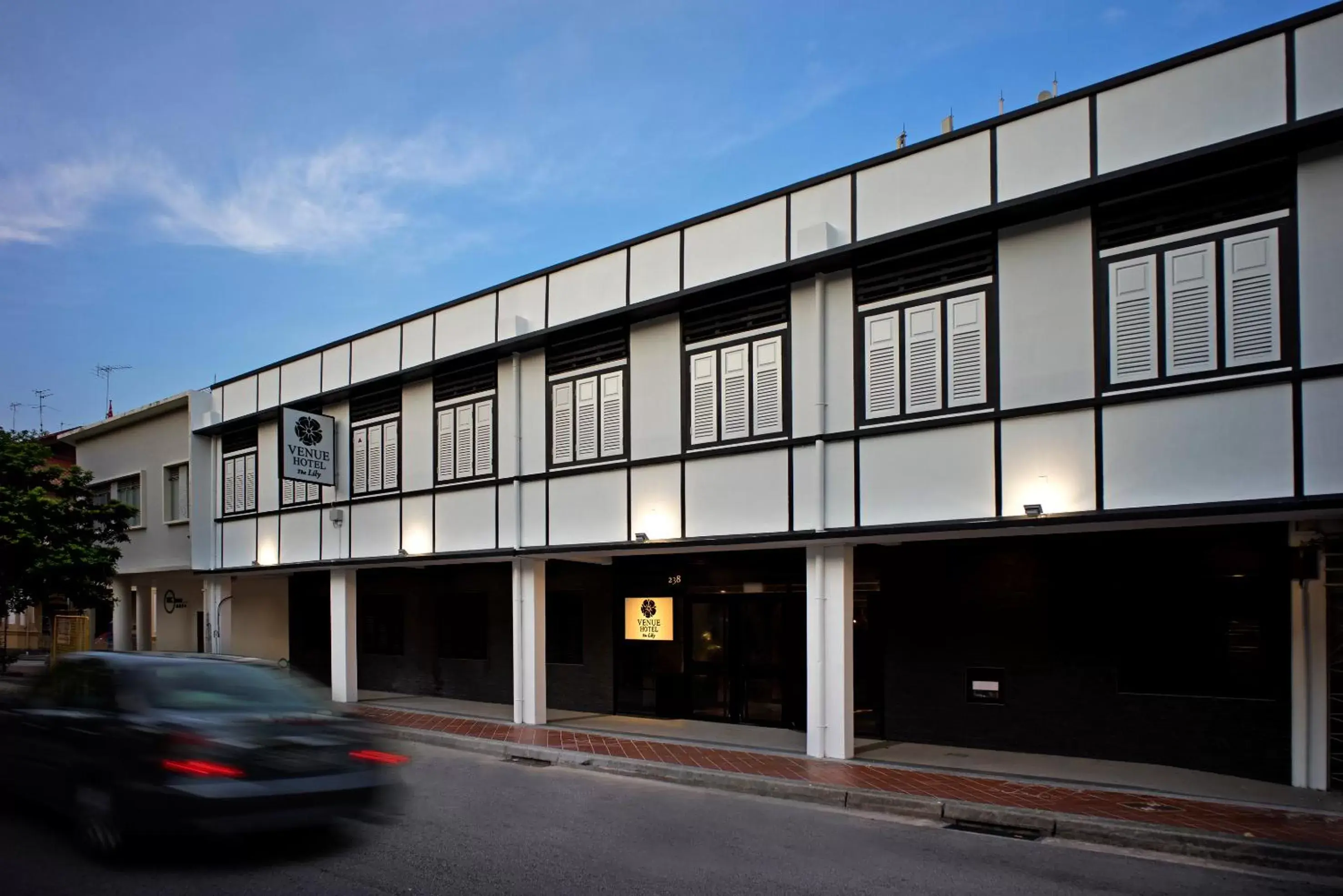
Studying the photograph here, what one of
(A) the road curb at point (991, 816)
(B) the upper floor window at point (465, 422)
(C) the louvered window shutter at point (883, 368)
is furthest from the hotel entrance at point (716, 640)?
(C) the louvered window shutter at point (883, 368)

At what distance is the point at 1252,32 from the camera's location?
31.5 feet

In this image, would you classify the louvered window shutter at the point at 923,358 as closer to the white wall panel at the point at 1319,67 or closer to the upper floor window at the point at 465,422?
the white wall panel at the point at 1319,67

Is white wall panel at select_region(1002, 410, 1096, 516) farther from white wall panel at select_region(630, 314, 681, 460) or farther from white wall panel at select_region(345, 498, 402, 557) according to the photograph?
white wall panel at select_region(345, 498, 402, 557)

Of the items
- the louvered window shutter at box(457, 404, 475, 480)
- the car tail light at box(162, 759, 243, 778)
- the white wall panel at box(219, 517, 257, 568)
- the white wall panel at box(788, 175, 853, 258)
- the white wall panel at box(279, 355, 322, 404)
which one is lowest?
the car tail light at box(162, 759, 243, 778)

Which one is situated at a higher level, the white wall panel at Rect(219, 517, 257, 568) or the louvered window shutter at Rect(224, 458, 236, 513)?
the louvered window shutter at Rect(224, 458, 236, 513)

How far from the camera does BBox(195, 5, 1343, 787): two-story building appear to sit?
966 cm

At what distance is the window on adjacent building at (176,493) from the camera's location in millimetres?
24688

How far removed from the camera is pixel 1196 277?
9.96m

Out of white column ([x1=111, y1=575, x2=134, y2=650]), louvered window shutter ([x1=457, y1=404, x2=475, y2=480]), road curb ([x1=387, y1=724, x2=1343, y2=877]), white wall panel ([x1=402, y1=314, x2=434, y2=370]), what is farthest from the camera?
white column ([x1=111, y1=575, x2=134, y2=650])

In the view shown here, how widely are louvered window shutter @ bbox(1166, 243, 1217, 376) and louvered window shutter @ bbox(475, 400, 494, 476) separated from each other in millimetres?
10454

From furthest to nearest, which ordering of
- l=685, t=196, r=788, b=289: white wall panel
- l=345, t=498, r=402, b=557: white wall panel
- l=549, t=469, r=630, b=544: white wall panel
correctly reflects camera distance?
1. l=345, t=498, r=402, b=557: white wall panel
2. l=549, t=469, r=630, b=544: white wall panel
3. l=685, t=196, r=788, b=289: white wall panel

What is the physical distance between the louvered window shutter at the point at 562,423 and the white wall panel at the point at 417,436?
307cm

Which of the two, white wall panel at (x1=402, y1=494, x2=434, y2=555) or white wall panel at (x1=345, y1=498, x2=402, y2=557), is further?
white wall panel at (x1=345, y1=498, x2=402, y2=557)

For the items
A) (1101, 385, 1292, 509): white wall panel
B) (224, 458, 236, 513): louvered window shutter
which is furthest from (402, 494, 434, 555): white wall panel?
(1101, 385, 1292, 509): white wall panel
